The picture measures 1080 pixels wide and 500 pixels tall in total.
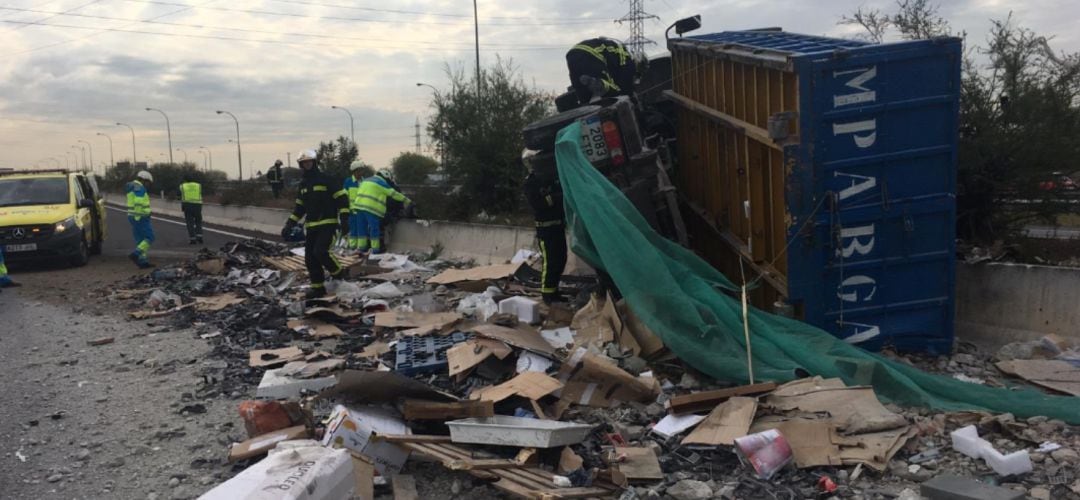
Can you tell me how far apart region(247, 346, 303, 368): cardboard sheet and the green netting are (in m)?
2.49

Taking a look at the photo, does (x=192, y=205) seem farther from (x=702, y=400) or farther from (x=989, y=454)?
(x=989, y=454)

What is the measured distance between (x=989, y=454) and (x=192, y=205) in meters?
17.5

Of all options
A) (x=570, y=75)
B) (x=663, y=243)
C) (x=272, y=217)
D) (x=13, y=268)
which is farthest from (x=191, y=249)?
(x=663, y=243)

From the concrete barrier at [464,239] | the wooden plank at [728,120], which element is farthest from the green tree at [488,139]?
the wooden plank at [728,120]

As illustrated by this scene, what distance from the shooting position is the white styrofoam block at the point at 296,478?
10.9 ft

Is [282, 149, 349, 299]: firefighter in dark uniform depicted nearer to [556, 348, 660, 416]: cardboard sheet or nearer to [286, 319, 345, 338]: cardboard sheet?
[286, 319, 345, 338]: cardboard sheet

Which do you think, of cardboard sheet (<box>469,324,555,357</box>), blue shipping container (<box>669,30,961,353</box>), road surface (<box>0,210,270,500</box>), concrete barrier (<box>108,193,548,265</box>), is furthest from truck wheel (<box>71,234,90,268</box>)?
blue shipping container (<box>669,30,961,353</box>)

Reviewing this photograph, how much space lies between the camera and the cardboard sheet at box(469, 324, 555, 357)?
5992mm

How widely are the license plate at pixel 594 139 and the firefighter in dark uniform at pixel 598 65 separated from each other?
3.26 feet

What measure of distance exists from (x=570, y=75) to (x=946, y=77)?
3.66 metres

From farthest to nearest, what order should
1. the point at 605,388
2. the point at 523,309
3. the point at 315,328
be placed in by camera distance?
the point at 315,328 → the point at 523,309 → the point at 605,388

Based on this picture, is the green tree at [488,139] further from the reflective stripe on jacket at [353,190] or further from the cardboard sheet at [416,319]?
the cardboard sheet at [416,319]

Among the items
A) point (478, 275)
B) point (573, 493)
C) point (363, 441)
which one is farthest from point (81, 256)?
point (573, 493)

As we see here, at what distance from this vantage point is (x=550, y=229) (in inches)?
327
